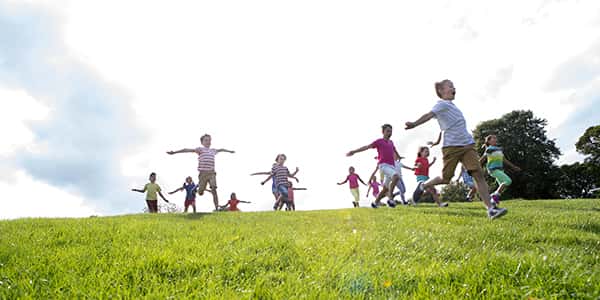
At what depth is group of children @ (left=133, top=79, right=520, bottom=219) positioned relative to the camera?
7.18 meters

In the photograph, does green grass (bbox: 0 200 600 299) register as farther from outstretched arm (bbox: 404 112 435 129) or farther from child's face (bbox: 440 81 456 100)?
child's face (bbox: 440 81 456 100)

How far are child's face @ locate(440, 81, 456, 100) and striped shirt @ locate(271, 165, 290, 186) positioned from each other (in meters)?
9.74

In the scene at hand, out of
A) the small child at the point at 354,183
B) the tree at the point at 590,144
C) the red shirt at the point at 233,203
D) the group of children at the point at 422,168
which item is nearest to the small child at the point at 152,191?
the group of children at the point at 422,168

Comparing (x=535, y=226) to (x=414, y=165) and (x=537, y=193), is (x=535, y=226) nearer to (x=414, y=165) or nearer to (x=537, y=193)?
(x=414, y=165)

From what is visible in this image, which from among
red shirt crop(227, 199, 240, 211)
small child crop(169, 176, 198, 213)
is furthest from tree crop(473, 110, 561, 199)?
small child crop(169, 176, 198, 213)

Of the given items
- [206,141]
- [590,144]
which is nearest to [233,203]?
[206,141]

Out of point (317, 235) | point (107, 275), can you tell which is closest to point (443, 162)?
point (317, 235)

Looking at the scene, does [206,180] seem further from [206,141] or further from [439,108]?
[439,108]

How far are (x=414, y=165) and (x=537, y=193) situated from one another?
30.9 meters

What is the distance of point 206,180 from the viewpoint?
535 inches

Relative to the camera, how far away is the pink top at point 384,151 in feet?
38.6

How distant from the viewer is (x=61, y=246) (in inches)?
175

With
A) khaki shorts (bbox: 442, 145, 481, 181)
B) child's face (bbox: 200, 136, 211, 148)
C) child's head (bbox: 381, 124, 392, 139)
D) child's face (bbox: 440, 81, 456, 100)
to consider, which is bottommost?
khaki shorts (bbox: 442, 145, 481, 181)

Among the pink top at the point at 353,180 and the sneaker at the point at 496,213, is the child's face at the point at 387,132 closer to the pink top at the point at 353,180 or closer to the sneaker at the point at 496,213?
the sneaker at the point at 496,213
